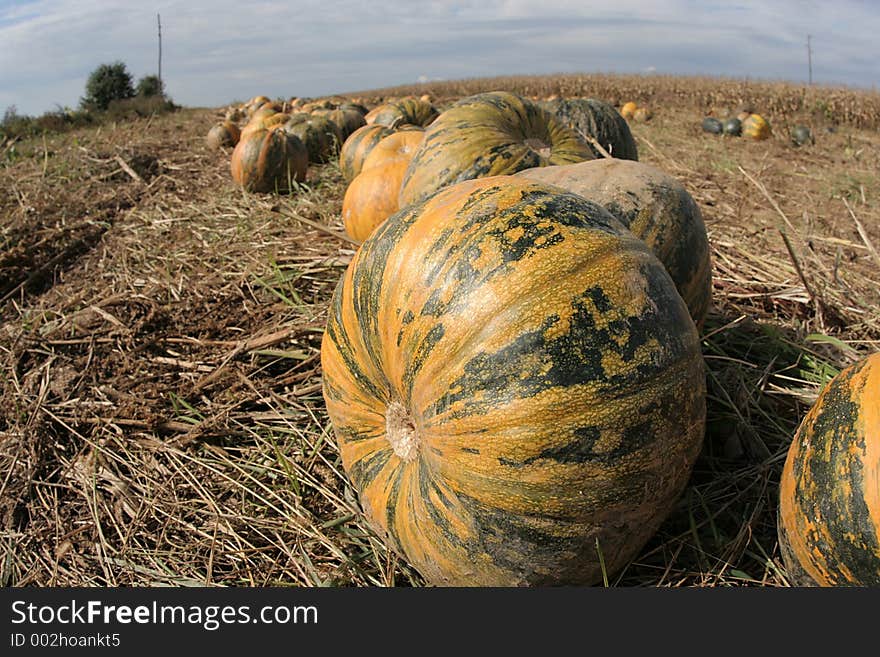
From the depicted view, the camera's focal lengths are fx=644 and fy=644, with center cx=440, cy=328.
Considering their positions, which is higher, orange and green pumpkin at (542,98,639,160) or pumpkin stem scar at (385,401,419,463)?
orange and green pumpkin at (542,98,639,160)

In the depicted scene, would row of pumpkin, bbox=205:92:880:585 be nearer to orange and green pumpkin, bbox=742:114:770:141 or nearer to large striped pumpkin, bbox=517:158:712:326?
large striped pumpkin, bbox=517:158:712:326

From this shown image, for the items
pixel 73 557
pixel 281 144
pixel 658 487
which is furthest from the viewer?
pixel 281 144

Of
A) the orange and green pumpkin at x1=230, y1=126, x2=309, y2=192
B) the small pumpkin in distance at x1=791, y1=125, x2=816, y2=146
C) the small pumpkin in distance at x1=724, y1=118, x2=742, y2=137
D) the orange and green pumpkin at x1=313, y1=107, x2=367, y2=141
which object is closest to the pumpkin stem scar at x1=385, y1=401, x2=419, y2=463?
the orange and green pumpkin at x1=230, y1=126, x2=309, y2=192

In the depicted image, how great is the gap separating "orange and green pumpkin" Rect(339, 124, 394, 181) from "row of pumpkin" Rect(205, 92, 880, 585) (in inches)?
201

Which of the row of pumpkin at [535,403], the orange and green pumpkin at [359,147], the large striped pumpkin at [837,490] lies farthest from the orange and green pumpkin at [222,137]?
the large striped pumpkin at [837,490]

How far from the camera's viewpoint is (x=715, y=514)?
8.04 feet

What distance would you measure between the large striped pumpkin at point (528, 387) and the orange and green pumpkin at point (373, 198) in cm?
270

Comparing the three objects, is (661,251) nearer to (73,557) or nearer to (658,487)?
(658,487)

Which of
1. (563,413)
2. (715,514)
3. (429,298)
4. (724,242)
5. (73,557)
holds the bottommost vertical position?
(73,557)

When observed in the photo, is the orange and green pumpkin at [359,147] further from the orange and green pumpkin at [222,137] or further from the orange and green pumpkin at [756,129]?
the orange and green pumpkin at [756,129]

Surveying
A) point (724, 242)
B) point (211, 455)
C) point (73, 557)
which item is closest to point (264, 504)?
point (211, 455)

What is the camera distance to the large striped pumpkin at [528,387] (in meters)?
1.78

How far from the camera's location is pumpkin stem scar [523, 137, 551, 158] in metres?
3.76

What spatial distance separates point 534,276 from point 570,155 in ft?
7.05
